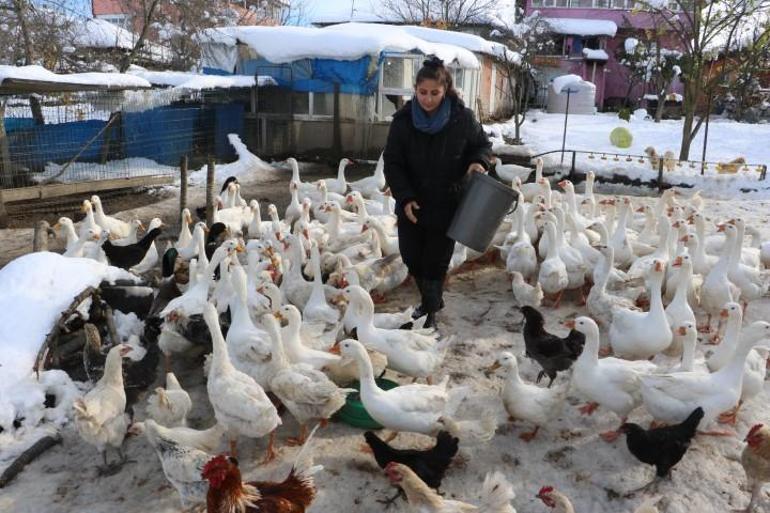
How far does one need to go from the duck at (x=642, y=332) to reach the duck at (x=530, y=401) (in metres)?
1.00

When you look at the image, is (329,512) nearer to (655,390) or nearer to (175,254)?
(655,390)

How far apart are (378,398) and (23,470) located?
2086 millimetres

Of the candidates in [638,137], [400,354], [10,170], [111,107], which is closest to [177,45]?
[111,107]

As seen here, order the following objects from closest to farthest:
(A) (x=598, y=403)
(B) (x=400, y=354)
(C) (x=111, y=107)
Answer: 1. (A) (x=598, y=403)
2. (B) (x=400, y=354)
3. (C) (x=111, y=107)

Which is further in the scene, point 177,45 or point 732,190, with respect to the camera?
point 177,45

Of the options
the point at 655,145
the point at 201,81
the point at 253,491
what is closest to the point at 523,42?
the point at 655,145

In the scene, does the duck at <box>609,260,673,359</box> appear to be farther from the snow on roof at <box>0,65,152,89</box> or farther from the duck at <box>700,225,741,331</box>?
the snow on roof at <box>0,65,152,89</box>

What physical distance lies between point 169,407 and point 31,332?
135 centimetres

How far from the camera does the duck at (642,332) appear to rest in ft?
14.6

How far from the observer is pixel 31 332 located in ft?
14.0

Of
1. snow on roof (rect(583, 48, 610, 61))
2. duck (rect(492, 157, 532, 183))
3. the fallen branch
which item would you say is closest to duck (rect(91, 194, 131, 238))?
the fallen branch

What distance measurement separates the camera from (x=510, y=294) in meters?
6.46

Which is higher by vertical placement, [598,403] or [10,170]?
[10,170]

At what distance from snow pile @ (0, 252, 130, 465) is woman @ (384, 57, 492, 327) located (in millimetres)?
2548
